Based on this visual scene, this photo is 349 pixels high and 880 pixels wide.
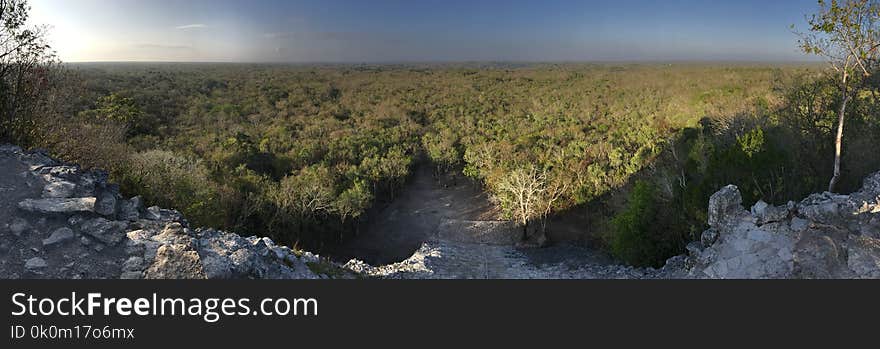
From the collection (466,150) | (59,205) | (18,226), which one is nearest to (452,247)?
(466,150)

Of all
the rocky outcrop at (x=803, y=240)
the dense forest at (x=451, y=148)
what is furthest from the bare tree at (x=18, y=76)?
the rocky outcrop at (x=803, y=240)

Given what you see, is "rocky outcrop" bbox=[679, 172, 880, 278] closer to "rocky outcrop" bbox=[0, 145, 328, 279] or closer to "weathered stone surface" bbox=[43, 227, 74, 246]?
"rocky outcrop" bbox=[0, 145, 328, 279]

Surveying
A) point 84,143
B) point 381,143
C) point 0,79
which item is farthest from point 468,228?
point 0,79

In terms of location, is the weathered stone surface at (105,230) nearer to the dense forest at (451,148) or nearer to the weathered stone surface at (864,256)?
the dense forest at (451,148)

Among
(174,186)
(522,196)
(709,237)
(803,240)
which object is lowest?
(522,196)

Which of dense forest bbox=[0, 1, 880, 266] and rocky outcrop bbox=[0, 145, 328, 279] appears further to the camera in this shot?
dense forest bbox=[0, 1, 880, 266]

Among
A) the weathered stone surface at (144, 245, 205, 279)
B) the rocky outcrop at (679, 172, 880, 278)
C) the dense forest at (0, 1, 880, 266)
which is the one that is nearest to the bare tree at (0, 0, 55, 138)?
the dense forest at (0, 1, 880, 266)

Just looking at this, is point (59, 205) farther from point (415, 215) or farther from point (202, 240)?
point (415, 215)

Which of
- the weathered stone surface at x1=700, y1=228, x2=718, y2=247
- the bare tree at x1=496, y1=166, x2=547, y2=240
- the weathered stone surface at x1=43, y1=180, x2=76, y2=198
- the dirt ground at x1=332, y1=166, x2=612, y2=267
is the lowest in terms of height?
the dirt ground at x1=332, y1=166, x2=612, y2=267

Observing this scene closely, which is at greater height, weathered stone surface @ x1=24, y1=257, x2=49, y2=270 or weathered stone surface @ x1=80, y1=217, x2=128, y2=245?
weathered stone surface @ x1=80, y1=217, x2=128, y2=245
